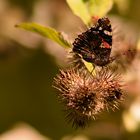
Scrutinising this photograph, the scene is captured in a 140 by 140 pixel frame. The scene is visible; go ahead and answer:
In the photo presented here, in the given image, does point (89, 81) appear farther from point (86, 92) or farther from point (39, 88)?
point (39, 88)

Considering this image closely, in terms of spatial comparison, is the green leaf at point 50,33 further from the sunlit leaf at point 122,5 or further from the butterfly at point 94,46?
the sunlit leaf at point 122,5

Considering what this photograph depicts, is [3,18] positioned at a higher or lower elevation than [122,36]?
higher

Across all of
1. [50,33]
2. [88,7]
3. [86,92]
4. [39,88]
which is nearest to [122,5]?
[39,88]

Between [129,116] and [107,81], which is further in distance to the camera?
[129,116]

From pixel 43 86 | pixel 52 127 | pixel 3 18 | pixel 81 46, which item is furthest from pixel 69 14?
pixel 81 46

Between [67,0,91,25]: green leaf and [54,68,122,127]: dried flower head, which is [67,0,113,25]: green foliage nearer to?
[67,0,91,25]: green leaf

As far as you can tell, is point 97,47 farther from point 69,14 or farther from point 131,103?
point 69,14
